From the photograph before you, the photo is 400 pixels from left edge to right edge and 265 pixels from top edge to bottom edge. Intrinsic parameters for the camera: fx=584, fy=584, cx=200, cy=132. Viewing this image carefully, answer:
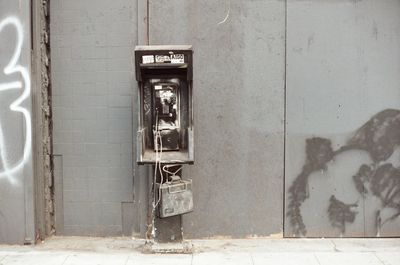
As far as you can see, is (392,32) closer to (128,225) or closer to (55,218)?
(128,225)

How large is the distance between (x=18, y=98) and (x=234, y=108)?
2.35 meters

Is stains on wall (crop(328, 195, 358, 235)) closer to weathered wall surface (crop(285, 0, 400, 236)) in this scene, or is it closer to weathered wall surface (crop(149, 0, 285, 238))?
weathered wall surface (crop(285, 0, 400, 236))

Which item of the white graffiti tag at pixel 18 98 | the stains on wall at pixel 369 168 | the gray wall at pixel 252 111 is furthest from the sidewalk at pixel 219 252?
the white graffiti tag at pixel 18 98

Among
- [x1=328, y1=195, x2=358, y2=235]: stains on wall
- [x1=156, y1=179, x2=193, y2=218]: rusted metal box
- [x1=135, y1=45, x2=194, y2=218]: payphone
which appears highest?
[x1=135, y1=45, x2=194, y2=218]: payphone

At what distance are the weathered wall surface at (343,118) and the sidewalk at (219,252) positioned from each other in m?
0.29

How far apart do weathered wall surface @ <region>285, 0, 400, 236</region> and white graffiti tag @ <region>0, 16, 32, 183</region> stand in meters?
2.83

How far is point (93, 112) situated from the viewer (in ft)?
21.6

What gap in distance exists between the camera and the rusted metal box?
19.4 feet

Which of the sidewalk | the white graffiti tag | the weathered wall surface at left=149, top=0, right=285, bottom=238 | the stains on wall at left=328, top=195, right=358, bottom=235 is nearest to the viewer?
the sidewalk

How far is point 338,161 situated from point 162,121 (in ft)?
6.79

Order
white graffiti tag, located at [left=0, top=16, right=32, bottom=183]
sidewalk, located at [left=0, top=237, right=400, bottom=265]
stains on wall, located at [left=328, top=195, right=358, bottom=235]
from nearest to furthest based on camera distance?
sidewalk, located at [left=0, top=237, right=400, bottom=265]
white graffiti tag, located at [left=0, top=16, right=32, bottom=183]
stains on wall, located at [left=328, top=195, right=358, bottom=235]

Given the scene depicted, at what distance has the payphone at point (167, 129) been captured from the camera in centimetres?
586

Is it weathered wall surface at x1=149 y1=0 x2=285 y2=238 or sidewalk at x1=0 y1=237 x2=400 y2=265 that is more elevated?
weathered wall surface at x1=149 y1=0 x2=285 y2=238

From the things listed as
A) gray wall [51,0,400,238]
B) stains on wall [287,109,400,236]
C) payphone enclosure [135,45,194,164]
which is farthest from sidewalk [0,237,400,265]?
payphone enclosure [135,45,194,164]
